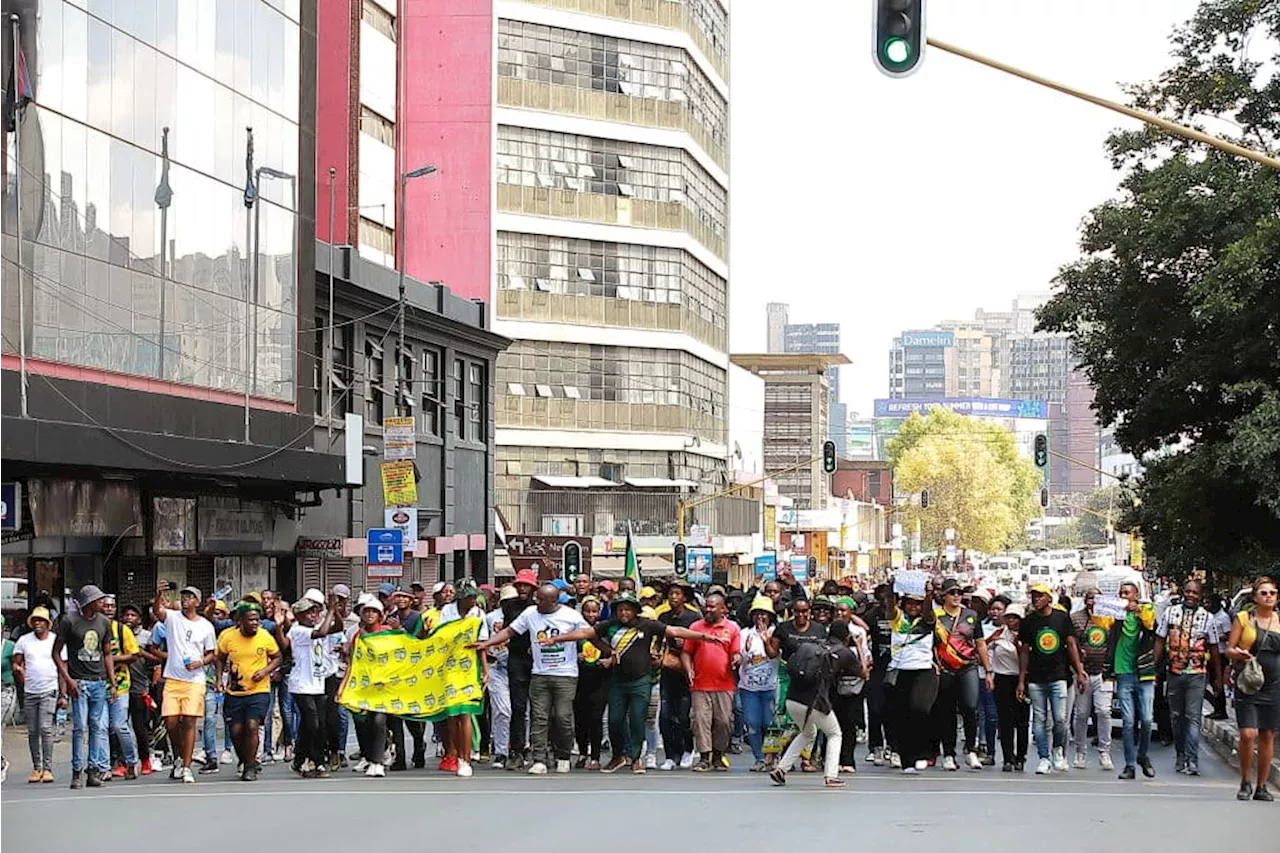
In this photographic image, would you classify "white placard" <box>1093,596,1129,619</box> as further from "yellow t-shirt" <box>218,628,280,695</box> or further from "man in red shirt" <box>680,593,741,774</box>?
"yellow t-shirt" <box>218,628,280,695</box>

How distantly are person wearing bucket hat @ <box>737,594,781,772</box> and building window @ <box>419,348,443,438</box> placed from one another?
1014 inches

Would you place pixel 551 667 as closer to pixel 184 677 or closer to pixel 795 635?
pixel 795 635

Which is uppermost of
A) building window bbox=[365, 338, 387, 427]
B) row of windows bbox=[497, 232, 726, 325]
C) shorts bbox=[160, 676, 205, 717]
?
row of windows bbox=[497, 232, 726, 325]

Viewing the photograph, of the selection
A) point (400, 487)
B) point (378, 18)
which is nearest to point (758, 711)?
point (400, 487)

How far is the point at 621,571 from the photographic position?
64.1 meters

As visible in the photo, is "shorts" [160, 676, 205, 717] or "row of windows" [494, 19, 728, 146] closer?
"shorts" [160, 676, 205, 717]

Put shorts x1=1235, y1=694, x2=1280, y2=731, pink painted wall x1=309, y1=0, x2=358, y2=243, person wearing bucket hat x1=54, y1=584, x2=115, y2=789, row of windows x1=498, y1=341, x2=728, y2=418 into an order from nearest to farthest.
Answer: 1. shorts x1=1235, y1=694, x2=1280, y2=731
2. person wearing bucket hat x1=54, y1=584, x2=115, y2=789
3. pink painted wall x1=309, y1=0, x2=358, y2=243
4. row of windows x1=498, y1=341, x2=728, y2=418

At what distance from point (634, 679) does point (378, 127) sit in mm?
32059

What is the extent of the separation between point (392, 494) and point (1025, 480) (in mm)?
138989

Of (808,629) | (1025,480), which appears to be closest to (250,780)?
(808,629)

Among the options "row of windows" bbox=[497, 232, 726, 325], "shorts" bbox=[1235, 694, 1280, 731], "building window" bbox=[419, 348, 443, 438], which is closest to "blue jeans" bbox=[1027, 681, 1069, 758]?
"shorts" bbox=[1235, 694, 1280, 731]

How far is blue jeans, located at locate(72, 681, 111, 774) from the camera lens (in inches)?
743

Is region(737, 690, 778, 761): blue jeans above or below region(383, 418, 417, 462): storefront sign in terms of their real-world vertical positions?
below

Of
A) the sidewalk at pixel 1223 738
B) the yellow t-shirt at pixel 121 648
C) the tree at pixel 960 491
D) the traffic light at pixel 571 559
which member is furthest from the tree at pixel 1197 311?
the tree at pixel 960 491
